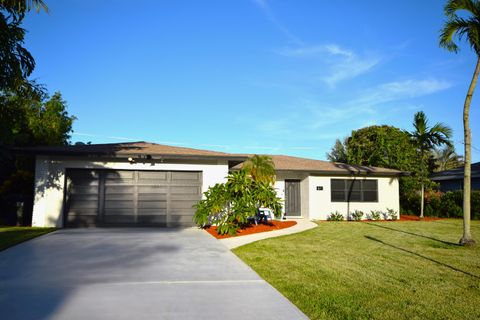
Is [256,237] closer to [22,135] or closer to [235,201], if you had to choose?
[235,201]

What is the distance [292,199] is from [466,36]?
34.1 ft

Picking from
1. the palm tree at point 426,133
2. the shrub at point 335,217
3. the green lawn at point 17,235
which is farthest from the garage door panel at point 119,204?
the palm tree at point 426,133

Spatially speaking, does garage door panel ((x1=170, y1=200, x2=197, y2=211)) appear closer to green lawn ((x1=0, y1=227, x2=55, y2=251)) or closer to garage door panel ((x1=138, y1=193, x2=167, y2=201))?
garage door panel ((x1=138, y1=193, x2=167, y2=201))

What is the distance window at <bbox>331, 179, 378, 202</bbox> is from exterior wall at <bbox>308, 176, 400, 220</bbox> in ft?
0.67

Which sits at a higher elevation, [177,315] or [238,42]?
[238,42]

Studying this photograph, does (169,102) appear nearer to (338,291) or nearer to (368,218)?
(368,218)

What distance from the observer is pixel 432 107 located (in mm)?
18641

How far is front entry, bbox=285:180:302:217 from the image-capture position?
56.4 feet

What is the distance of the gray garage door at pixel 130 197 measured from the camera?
12148 millimetres

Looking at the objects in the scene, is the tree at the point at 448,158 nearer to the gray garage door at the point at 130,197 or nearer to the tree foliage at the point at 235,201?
the tree foliage at the point at 235,201

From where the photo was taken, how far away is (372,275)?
18.5ft

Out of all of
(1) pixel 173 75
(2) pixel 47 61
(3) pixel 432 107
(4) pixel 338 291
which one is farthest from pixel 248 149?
(4) pixel 338 291

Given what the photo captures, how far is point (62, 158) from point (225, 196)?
20.4ft

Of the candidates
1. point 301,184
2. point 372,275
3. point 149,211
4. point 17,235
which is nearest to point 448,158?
point 301,184
